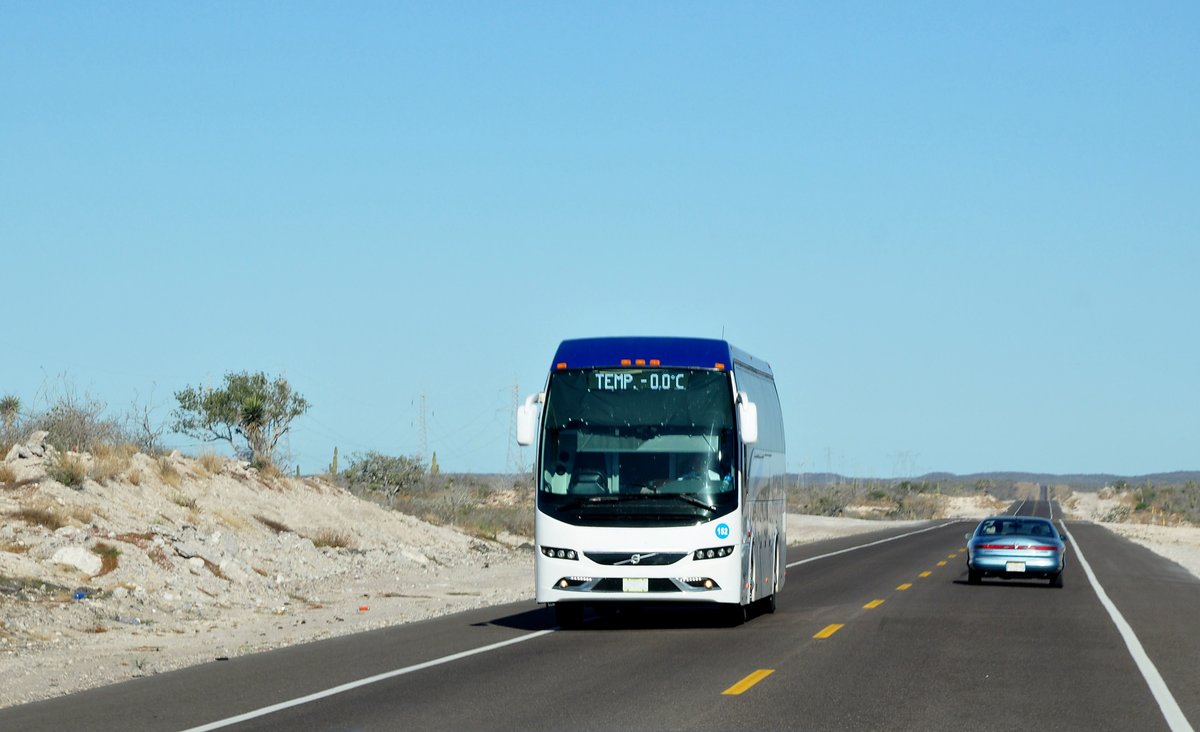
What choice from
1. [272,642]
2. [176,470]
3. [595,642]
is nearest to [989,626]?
[595,642]

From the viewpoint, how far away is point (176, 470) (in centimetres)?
3659

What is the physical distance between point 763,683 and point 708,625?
6731 mm

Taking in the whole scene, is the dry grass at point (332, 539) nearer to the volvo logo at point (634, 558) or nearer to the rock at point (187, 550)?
the rock at point (187, 550)

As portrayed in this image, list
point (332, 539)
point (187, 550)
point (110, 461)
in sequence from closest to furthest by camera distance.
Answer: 1. point (187, 550)
2. point (110, 461)
3. point (332, 539)

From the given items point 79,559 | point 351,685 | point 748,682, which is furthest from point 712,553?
point 79,559

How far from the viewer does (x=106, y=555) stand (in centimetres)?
2586

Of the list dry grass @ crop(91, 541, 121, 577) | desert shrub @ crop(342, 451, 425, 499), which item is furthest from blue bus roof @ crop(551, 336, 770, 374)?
desert shrub @ crop(342, 451, 425, 499)

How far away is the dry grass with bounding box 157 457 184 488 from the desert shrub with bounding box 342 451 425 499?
2073 centimetres

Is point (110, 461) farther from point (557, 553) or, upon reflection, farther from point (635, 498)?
point (635, 498)

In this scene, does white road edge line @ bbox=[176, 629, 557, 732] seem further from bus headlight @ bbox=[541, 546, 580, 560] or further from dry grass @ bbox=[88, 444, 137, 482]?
dry grass @ bbox=[88, 444, 137, 482]

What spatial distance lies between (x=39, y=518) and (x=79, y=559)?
321 cm

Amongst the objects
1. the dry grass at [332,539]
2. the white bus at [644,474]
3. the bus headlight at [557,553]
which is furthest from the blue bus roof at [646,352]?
the dry grass at [332,539]

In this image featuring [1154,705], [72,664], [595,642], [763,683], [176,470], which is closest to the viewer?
[1154,705]

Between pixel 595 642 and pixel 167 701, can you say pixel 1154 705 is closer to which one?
pixel 595 642
